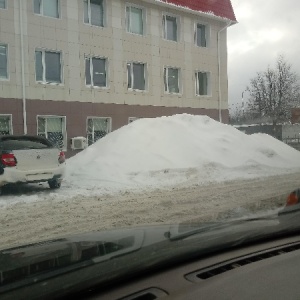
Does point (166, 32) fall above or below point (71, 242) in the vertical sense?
above

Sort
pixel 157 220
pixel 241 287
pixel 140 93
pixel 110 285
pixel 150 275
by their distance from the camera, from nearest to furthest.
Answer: pixel 241 287, pixel 110 285, pixel 150 275, pixel 157 220, pixel 140 93

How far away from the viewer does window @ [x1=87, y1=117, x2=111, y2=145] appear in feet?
62.3

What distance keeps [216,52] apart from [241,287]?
74.9 ft

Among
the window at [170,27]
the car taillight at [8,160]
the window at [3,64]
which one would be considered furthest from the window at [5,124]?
the window at [170,27]

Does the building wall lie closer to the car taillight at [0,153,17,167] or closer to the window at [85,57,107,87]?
the window at [85,57,107,87]

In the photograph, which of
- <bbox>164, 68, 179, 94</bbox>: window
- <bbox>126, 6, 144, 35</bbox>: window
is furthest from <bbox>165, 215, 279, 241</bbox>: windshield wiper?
<bbox>164, 68, 179, 94</bbox>: window

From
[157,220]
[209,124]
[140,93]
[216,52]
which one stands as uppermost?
[216,52]

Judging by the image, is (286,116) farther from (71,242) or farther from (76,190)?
(71,242)

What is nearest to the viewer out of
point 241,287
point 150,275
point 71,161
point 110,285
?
point 241,287

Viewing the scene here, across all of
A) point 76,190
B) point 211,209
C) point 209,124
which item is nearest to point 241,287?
point 211,209

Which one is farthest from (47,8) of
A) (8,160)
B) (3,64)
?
(8,160)

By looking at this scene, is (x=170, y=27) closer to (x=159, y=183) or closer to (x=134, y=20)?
(x=134, y=20)

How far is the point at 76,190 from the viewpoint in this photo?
10.7 meters

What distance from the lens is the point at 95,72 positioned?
19000mm
